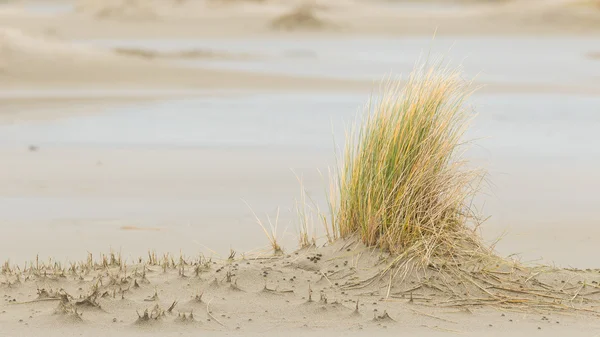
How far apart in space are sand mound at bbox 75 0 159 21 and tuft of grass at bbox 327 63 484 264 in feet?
131

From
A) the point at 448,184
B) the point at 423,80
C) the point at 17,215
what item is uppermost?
the point at 423,80

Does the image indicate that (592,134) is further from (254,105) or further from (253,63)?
(253,63)

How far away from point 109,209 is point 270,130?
226 inches

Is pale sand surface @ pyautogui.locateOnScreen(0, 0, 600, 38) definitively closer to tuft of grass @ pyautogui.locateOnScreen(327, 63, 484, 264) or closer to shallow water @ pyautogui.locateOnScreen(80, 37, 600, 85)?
shallow water @ pyautogui.locateOnScreen(80, 37, 600, 85)

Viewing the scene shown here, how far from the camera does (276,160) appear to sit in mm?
12523

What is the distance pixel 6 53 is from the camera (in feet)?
76.8

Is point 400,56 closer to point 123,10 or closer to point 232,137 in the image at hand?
point 232,137

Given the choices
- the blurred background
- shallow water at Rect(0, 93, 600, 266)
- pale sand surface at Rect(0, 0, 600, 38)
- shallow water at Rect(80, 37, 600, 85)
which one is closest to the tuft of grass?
the blurred background

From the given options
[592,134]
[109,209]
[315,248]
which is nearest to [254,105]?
[592,134]

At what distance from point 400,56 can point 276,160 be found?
1754 centimetres

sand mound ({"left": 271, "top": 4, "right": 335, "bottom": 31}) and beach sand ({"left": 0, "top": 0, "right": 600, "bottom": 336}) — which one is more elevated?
sand mound ({"left": 271, "top": 4, "right": 335, "bottom": 31})

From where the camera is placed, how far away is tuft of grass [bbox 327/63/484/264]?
6.26m

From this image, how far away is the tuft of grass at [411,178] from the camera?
20.5ft

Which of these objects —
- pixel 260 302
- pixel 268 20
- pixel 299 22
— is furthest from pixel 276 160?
pixel 268 20
